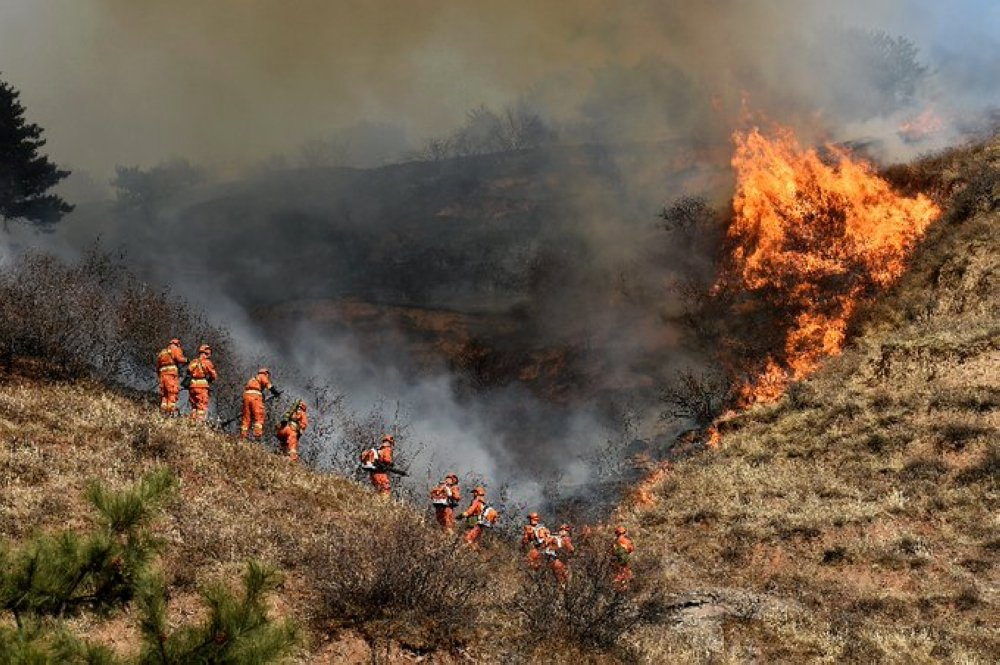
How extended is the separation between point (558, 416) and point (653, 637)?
3113 centimetres

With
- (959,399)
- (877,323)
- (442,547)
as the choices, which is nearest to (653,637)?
(442,547)

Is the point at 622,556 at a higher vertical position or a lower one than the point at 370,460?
lower

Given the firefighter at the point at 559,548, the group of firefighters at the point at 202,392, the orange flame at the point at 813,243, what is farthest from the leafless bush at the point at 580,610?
the orange flame at the point at 813,243

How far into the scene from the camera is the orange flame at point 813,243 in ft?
98.5

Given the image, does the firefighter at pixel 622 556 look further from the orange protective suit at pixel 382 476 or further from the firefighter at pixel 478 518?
the orange protective suit at pixel 382 476

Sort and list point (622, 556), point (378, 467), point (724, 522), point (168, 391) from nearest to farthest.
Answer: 1. point (622, 556)
2. point (168, 391)
3. point (378, 467)
4. point (724, 522)

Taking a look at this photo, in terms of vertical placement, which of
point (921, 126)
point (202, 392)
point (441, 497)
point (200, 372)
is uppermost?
point (921, 126)

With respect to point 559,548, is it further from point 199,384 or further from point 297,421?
point 199,384

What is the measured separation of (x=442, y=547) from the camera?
9750 mm

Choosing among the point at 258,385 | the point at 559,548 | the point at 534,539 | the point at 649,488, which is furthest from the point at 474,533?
the point at 649,488

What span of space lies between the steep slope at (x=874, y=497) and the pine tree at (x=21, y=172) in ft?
94.8

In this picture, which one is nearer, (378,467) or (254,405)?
(378,467)

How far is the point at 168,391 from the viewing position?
16.5 m

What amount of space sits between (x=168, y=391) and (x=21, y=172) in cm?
2254
